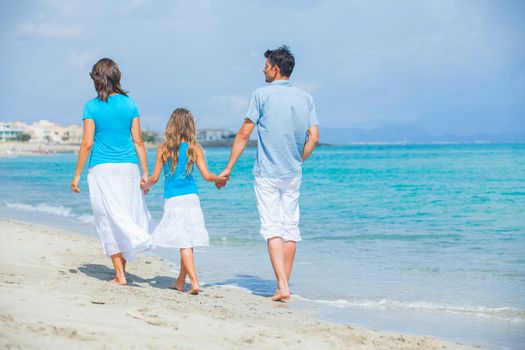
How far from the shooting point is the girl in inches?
247

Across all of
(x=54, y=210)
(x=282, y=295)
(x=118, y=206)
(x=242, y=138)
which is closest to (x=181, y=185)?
(x=118, y=206)

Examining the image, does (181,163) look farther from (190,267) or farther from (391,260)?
(391,260)

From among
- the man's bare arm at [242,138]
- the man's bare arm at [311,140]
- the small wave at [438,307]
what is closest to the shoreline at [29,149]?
the man's bare arm at [242,138]

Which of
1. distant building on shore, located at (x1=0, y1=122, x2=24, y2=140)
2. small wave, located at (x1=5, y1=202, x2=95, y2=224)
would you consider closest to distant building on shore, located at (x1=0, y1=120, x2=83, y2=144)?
distant building on shore, located at (x1=0, y1=122, x2=24, y2=140)

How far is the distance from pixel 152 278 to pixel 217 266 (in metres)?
1.41

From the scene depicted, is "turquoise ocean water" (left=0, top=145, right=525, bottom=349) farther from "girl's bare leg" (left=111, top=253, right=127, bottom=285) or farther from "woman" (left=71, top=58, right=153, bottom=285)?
"woman" (left=71, top=58, right=153, bottom=285)

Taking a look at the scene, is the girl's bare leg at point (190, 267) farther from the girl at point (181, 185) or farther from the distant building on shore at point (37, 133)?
the distant building on shore at point (37, 133)

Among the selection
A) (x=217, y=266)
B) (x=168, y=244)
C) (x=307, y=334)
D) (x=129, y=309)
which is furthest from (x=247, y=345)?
(x=217, y=266)

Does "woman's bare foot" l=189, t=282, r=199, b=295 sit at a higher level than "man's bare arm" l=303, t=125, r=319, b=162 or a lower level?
lower

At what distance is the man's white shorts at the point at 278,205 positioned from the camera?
6.25 meters

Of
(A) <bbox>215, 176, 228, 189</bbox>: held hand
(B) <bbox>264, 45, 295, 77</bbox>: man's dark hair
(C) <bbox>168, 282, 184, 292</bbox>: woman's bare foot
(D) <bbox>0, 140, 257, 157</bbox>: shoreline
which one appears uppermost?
(B) <bbox>264, 45, 295, 77</bbox>: man's dark hair

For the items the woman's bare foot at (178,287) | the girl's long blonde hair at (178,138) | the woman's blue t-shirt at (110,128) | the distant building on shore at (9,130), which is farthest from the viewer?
the distant building on shore at (9,130)

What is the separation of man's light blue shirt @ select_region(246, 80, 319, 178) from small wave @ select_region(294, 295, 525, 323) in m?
1.29

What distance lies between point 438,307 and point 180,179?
101 inches
